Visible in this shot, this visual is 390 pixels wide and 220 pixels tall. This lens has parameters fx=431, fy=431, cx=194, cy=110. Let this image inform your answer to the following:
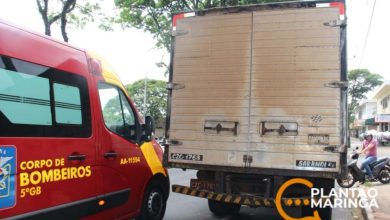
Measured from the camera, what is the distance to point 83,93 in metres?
4.90

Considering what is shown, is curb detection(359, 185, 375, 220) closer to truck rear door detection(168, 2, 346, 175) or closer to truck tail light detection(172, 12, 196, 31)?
truck rear door detection(168, 2, 346, 175)

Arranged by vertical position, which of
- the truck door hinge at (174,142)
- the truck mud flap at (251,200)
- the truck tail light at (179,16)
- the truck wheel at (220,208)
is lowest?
the truck wheel at (220,208)

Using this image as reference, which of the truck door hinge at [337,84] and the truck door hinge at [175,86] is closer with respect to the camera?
the truck door hinge at [337,84]

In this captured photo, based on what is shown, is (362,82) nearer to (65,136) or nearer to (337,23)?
(337,23)

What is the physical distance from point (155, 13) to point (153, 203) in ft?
48.8

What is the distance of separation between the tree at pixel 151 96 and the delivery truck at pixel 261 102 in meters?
45.4

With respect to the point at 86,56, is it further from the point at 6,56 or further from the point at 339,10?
the point at 339,10

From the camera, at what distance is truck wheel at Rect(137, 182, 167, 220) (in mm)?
6176

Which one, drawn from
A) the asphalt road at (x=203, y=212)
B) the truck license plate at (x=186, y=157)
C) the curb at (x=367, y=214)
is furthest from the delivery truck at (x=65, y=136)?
the curb at (x=367, y=214)

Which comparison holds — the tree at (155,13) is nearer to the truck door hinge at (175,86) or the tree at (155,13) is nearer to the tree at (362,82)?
the truck door hinge at (175,86)

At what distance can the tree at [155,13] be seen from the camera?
18953 millimetres

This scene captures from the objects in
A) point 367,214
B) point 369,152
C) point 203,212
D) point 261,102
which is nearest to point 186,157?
point 261,102

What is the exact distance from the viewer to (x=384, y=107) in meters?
48.2

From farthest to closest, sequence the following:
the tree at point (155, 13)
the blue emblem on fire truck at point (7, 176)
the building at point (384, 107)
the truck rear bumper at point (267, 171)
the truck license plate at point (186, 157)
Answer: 1. the building at point (384, 107)
2. the tree at point (155, 13)
3. the truck license plate at point (186, 157)
4. the truck rear bumper at point (267, 171)
5. the blue emblem on fire truck at point (7, 176)
